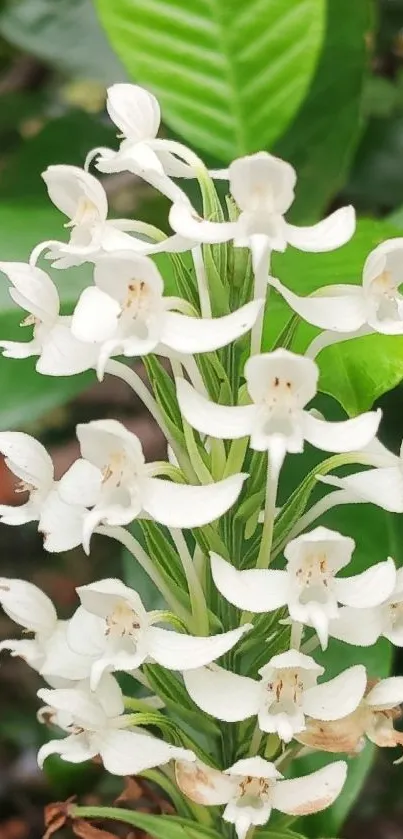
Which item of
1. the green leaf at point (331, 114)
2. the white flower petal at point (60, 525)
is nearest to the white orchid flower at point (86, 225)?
the white flower petal at point (60, 525)

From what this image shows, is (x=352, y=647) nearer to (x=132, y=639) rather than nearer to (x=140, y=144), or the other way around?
(x=132, y=639)

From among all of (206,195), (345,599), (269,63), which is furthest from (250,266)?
(269,63)

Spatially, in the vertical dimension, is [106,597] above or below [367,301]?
below

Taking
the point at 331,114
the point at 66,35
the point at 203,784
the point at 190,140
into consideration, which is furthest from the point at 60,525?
the point at 66,35

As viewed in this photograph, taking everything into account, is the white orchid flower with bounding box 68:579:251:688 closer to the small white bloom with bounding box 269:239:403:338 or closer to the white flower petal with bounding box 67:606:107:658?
the white flower petal with bounding box 67:606:107:658

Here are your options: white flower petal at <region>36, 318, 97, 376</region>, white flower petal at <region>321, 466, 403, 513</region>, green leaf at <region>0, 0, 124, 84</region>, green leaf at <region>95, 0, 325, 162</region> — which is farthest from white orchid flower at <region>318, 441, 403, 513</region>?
green leaf at <region>0, 0, 124, 84</region>

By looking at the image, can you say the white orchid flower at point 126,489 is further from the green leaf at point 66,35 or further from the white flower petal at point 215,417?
the green leaf at point 66,35
